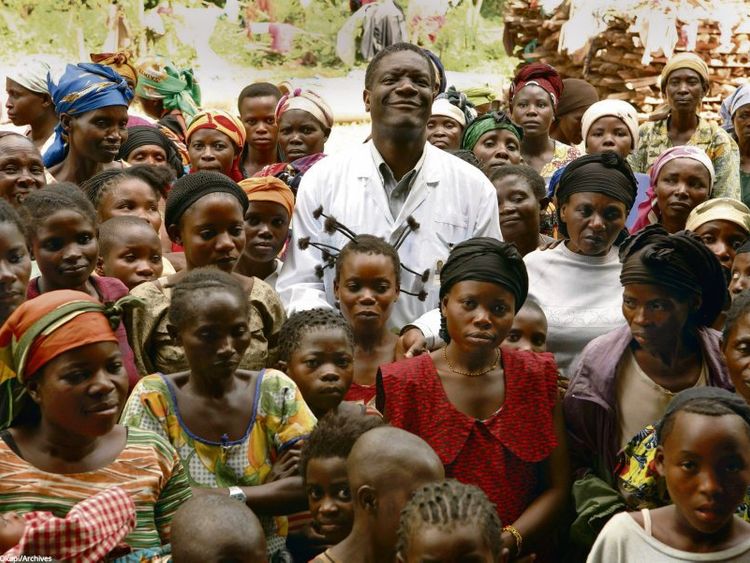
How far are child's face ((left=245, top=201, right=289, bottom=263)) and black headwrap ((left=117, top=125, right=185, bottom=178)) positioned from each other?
1.53 metres

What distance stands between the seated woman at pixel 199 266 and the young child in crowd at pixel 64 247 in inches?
8.2

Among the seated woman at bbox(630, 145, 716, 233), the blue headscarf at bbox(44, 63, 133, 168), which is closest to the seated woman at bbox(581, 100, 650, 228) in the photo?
the seated woman at bbox(630, 145, 716, 233)

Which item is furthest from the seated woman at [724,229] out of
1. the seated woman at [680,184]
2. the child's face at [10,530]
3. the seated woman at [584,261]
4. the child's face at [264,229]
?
the child's face at [10,530]

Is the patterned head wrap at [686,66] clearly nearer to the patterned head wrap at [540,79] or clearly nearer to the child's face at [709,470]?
the patterned head wrap at [540,79]

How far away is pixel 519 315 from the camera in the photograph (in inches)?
194

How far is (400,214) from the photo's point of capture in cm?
550

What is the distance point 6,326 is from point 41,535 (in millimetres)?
703

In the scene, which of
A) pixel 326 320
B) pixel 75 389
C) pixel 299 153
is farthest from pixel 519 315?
pixel 299 153

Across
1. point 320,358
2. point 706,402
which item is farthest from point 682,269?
point 320,358

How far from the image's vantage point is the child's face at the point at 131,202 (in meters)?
5.77

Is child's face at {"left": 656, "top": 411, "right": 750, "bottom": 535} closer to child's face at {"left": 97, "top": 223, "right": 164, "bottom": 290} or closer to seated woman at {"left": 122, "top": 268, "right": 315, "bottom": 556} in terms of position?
seated woman at {"left": 122, "top": 268, "right": 315, "bottom": 556}

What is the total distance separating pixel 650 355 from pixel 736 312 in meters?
0.37

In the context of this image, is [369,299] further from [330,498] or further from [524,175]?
[524,175]

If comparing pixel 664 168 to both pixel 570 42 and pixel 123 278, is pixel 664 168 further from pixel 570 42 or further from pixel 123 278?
pixel 570 42
